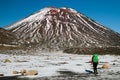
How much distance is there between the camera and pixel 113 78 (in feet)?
80.8

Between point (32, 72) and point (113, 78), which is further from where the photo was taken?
point (32, 72)

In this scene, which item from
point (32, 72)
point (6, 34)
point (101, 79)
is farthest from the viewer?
point (6, 34)

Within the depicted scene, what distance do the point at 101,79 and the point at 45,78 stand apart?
494 cm

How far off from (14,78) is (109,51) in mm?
80395

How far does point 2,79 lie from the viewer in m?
24.8

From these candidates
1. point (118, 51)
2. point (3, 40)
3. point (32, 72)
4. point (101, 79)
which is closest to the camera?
point (101, 79)

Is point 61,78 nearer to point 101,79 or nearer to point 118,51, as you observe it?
point 101,79

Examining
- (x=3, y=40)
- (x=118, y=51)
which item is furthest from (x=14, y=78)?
(x=3, y=40)

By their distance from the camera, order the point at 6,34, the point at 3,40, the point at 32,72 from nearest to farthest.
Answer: the point at 32,72, the point at 3,40, the point at 6,34

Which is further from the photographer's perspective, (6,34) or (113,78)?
(6,34)

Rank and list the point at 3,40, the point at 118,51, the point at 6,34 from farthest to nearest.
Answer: the point at 6,34, the point at 3,40, the point at 118,51

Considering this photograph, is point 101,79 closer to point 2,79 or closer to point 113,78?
point 113,78

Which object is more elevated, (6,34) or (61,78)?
(6,34)

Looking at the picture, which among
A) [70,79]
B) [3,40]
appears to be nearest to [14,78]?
[70,79]
